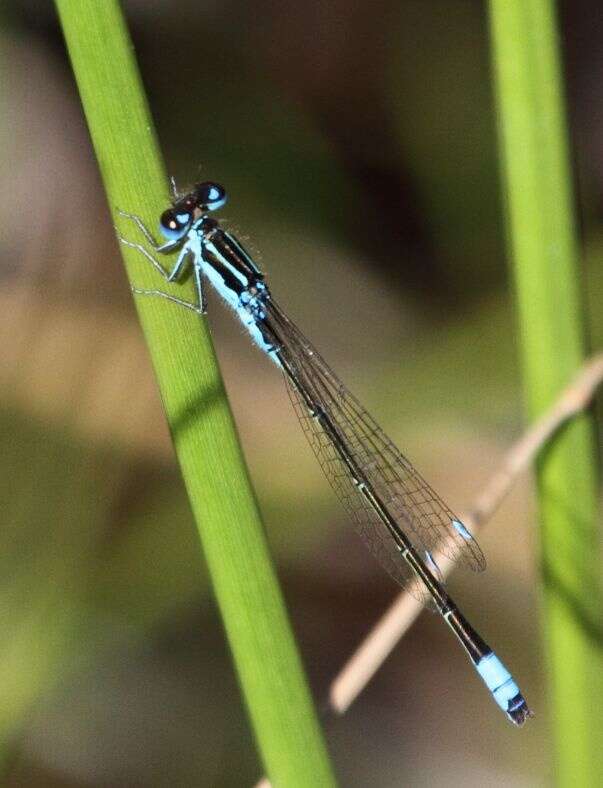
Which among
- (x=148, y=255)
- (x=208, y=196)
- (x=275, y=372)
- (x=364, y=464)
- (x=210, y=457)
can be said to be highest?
(x=208, y=196)

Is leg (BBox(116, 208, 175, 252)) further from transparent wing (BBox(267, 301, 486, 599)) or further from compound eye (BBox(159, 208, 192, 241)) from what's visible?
transparent wing (BBox(267, 301, 486, 599))

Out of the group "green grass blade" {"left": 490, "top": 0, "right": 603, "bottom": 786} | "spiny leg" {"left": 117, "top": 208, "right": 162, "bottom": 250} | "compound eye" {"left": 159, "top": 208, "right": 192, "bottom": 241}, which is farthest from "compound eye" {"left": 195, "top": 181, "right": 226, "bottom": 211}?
"spiny leg" {"left": 117, "top": 208, "right": 162, "bottom": 250}

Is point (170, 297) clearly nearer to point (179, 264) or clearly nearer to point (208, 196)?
point (179, 264)

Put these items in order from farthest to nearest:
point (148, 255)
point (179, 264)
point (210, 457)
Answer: point (179, 264) → point (148, 255) → point (210, 457)

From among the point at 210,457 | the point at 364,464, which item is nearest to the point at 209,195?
the point at 364,464

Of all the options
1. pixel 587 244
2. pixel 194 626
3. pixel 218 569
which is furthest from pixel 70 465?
pixel 587 244
